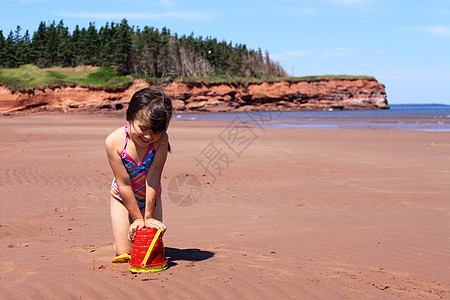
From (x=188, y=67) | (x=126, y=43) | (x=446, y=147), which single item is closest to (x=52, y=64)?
(x=126, y=43)

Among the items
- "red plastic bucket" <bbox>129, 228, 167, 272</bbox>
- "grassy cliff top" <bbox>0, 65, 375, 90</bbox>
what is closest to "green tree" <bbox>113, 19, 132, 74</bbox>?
"grassy cliff top" <bbox>0, 65, 375, 90</bbox>

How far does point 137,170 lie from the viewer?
13.7 ft

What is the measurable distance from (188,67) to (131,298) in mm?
95479

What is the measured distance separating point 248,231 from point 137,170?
2330 millimetres

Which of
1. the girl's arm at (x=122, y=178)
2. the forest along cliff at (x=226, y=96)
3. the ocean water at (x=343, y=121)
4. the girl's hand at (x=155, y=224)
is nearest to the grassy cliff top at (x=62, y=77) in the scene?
the forest along cliff at (x=226, y=96)

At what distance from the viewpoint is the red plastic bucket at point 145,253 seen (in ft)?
12.6

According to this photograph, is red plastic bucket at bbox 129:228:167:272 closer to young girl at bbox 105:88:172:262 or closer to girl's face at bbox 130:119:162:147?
young girl at bbox 105:88:172:262

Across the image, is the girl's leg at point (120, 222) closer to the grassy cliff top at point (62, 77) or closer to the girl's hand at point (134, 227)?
the girl's hand at point (134, 227)

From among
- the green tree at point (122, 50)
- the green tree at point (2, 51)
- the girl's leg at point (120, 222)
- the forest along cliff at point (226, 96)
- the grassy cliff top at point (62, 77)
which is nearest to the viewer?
the girl's leg at point (120, 222)

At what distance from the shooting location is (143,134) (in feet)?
12.9

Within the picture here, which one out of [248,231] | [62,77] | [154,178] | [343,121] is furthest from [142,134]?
[62,77]

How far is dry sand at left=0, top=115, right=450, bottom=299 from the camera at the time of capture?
3.64m

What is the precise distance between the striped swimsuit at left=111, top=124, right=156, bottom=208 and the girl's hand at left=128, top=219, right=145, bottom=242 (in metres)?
0.31

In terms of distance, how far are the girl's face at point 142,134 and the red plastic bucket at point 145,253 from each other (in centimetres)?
77
